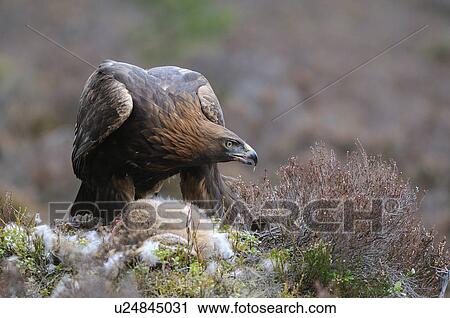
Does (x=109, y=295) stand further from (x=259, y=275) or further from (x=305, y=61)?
(x=305, y=61)

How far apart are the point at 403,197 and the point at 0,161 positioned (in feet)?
48.9

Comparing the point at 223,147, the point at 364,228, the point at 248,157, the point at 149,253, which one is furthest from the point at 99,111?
the point at 364,228

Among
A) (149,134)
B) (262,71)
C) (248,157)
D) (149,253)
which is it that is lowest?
(149,253)

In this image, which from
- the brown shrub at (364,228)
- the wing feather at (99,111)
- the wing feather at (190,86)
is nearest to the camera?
the brown shrub at (364,228)

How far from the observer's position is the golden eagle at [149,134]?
615 centimetres

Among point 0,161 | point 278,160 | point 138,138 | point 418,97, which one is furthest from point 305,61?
point 138,138

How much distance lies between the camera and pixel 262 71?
23.7 metres

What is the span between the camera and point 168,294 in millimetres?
5172

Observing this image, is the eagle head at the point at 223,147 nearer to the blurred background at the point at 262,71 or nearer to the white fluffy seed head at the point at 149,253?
the white fluffy seed head at the point at 149,253
